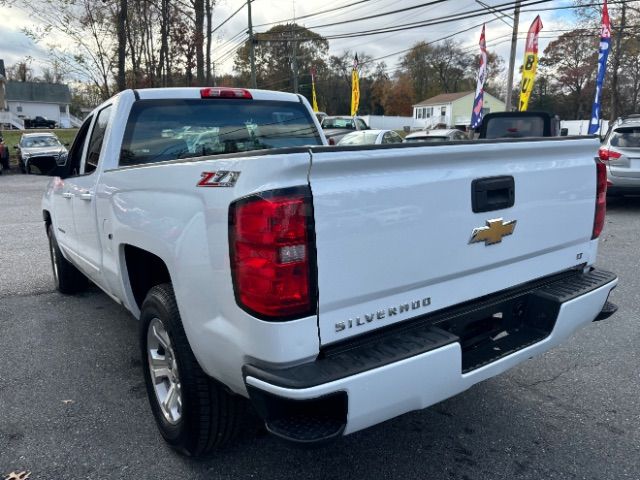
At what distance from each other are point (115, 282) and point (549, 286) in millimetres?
2590

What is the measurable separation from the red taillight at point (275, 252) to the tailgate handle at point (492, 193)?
0.88 metres

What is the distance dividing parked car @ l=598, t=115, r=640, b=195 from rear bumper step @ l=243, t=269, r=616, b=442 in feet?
27.6

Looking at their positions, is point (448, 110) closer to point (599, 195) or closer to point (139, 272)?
point (599, 195)

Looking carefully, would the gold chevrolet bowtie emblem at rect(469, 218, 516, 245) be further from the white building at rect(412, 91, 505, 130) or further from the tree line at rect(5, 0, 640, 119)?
the white building at rect(412, 91, 505, 130)

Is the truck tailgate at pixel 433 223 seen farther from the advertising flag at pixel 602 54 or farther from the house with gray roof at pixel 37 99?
the house with gray roof at pixel 37 99

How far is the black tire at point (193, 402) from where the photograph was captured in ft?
7.89

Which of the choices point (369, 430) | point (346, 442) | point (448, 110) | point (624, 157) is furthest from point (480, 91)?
point (448, 110)

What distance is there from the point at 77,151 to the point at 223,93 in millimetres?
1506

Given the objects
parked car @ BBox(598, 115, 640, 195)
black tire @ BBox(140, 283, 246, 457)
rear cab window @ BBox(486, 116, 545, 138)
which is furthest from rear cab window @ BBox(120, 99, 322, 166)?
parked car @ BBox(598, 115, 640, 195)

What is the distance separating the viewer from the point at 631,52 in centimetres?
3978

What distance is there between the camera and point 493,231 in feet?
8.04

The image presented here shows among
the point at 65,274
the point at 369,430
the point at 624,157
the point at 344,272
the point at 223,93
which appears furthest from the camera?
the point at 624,157

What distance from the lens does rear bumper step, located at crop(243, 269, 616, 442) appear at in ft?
6.16

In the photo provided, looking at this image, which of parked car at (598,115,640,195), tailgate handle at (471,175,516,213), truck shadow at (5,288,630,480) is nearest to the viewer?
tailgate handle at (471,175,516,213)
